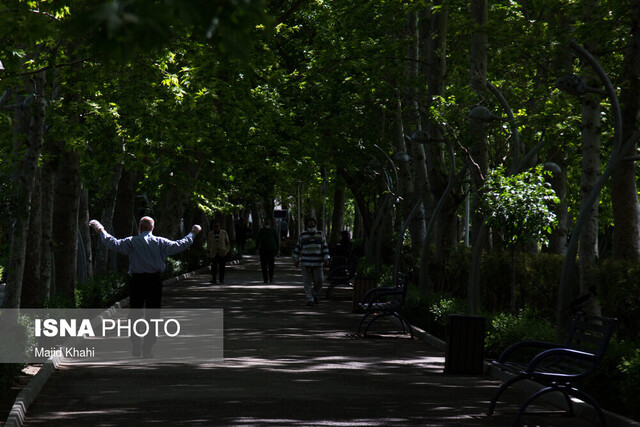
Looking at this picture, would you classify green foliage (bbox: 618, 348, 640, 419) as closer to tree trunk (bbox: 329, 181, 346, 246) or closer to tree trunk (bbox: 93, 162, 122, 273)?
tree trunk (bbox: 93, 162, 122, 273)

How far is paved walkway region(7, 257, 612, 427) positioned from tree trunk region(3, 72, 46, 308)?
1.32 meters

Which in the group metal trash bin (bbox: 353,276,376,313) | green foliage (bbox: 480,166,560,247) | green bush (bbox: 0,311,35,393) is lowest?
green bush (bbox: 0,311,35,393)

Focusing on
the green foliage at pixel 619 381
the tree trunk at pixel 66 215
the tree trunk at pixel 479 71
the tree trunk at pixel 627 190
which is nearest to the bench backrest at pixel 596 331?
the green foliage at pixel 619 381

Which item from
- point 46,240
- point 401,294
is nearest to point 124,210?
point 46,240

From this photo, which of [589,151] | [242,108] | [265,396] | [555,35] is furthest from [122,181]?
[265,396]

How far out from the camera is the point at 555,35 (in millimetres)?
16562

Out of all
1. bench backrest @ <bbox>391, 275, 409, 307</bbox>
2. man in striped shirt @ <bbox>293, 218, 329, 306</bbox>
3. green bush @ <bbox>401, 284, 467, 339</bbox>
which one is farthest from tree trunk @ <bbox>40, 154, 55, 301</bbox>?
man in striped shirt @ <bbox>293, 218, 329, 306</bbox>

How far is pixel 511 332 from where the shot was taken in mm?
13430

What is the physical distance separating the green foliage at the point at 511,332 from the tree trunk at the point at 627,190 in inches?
78.7

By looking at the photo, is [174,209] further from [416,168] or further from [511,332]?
[511,332]

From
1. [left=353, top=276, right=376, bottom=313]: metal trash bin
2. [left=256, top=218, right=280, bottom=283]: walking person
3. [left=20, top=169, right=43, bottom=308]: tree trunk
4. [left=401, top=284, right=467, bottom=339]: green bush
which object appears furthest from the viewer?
[left=256, top=218, right=280, bottom=283]: walking person

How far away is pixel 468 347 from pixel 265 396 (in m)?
3.43

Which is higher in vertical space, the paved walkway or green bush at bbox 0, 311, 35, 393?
green bush at bbox 0, 311, 35, 393

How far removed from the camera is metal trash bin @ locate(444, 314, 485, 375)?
12.6 metres
